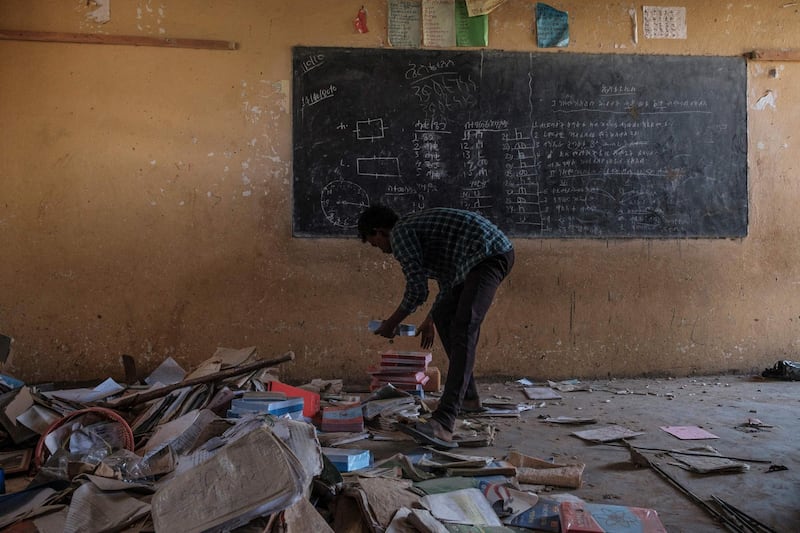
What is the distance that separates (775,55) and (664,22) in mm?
1009

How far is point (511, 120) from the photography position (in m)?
5.06

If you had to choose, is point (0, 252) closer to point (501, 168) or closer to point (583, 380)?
point (501, 168)

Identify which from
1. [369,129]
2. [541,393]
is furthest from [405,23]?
[541,393]

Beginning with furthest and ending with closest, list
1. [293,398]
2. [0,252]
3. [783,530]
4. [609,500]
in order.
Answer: [0,252], [293,398], [609,500], [783,530]

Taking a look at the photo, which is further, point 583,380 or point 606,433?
point 583,380

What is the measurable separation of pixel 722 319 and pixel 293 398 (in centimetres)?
386

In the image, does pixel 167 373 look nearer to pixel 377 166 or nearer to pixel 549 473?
pixel 377 166

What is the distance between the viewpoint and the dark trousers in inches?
124

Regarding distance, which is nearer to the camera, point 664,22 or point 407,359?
point 407,359

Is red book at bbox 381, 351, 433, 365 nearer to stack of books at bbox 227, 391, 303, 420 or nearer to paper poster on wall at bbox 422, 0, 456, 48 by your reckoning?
stack of books at bbox 227, 391, 303, 420

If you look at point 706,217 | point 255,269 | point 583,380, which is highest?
point 706,217

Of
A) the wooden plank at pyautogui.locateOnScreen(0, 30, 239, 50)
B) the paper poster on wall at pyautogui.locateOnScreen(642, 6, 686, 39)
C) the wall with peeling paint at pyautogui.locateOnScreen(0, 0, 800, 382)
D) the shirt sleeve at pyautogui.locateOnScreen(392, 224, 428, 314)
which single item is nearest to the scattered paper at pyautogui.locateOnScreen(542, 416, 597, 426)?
the shirt sleeve at pyautogui.locateOnScreen(392, 224, 428, 314)

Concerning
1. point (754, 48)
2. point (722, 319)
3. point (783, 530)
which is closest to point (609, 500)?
point (783, 530)

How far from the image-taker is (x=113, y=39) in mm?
4715
